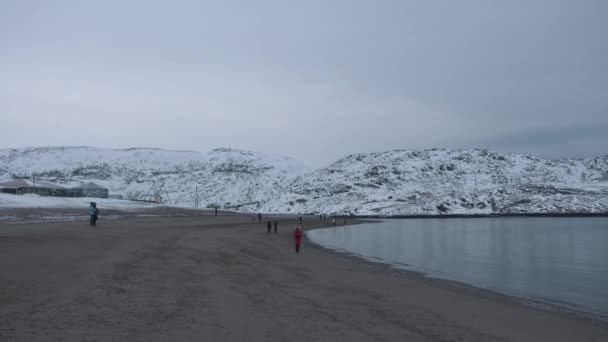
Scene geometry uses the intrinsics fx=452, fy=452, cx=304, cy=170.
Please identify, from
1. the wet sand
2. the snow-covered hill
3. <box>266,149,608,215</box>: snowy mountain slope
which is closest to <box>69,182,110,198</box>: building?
the snow-covered hill

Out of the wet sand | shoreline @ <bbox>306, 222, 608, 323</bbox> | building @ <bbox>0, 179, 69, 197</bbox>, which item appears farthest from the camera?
building @ <bbox>0, 179, 69, 197</bbox>

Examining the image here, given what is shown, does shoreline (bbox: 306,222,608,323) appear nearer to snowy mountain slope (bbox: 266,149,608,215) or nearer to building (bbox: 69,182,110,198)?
building (bbox: 69,182,110,198)

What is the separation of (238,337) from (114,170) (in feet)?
682

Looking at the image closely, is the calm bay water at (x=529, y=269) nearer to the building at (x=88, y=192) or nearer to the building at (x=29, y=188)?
the building at (x=29, y=188)

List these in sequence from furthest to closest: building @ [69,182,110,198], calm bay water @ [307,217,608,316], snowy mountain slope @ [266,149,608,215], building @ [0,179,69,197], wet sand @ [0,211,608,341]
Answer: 1. snowy mountain slope @ [266,149,608,215]
2. building @ [69,182,110,198]
3. building @ [0,179,69,197]
4. calm bay water @ [307,217,608,316]
5. wet sand @ [0,211,608,341]

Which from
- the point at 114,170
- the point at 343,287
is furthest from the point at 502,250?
the point at 114,170

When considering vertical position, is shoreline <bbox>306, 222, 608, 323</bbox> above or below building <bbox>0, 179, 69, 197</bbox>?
below

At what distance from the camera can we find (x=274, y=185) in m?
193

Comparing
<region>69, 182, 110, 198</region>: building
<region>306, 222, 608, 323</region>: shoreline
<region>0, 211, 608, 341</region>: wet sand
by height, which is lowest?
<region>306, 222, 608, 323</region>: shoreline

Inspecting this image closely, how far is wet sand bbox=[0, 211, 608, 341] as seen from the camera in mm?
7512

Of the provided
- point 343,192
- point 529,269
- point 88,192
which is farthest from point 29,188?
point 343,192

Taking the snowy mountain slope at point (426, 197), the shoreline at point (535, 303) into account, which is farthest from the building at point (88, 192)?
the shoreline at point (535, 303)

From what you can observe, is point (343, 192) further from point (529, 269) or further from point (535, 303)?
point (535, 303)

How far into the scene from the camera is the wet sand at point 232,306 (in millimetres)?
7512
